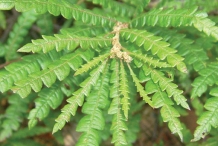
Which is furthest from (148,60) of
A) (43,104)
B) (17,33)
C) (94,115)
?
(17,33)

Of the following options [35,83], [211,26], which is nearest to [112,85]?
[35,83]

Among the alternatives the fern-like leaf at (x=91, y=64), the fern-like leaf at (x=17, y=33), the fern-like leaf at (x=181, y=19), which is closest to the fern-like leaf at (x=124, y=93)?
the fern-like leaf at (x=91, y=64)

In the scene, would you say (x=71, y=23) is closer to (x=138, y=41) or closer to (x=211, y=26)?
(x=138, y=41)

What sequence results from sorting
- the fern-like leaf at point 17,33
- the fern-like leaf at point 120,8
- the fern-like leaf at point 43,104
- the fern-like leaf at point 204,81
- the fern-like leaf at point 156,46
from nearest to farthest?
the fern-like leaf at point 156,46, the fern-like leaf at point 204,81, the fern-like leaf at point 43,104, the fern-like leaf at point 120,8, the fern-like leaf at point 17,33

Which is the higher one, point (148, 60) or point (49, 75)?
point (148, 60)

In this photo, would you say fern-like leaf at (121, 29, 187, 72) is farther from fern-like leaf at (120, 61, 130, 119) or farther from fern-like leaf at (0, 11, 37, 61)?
fern-like leaf at (0, 11, 37, 61)

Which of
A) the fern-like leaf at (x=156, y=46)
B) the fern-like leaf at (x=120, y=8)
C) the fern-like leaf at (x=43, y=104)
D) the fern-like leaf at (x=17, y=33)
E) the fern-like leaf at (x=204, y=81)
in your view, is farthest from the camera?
the fern-like leaf at (x=17, y=33)

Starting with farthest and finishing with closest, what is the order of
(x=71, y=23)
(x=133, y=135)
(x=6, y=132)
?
1. (x=71, y=23)
2. (x=133, y=135)
3. (x=6, y=132)

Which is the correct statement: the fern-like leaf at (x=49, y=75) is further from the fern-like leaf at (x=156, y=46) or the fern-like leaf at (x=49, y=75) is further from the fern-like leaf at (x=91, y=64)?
the fern-like leaf at (x=156, y=46)

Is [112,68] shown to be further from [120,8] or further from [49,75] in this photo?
[120,8]

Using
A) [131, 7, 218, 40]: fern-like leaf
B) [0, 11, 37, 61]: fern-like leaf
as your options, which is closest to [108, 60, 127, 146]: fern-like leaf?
[131, 7, 218, 40]: fern-like leaf

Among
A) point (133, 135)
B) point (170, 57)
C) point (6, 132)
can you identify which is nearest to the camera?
point (170, 57)
